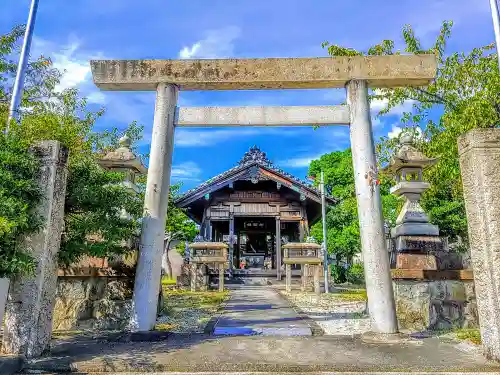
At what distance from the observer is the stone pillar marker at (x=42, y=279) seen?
161 inches

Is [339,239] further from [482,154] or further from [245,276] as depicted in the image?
[482,154]

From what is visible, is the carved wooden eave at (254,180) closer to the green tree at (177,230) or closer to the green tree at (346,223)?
the green tree at (346,223)

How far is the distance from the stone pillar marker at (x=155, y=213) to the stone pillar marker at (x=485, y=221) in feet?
14.2

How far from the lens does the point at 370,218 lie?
217 inches

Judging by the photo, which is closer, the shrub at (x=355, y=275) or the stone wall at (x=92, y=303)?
the stone wall at (x=92, y=303)

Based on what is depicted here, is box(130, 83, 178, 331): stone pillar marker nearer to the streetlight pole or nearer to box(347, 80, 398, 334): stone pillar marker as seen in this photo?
the streetlight pole

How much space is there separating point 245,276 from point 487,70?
503 inches

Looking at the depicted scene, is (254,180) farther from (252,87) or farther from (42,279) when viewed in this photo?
(42,279)

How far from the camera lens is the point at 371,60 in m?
5.99

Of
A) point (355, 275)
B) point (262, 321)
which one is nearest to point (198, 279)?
point (262, 321)

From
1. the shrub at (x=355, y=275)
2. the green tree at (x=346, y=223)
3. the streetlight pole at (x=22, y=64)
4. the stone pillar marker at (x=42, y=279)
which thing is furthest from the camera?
the shrub at (x=355, y=275)

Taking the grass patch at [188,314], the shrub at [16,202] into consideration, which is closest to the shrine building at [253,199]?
the grass patch at [188,314]

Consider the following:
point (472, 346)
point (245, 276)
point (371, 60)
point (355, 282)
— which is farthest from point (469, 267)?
point (355, 282)

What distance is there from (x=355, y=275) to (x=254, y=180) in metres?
9.24
